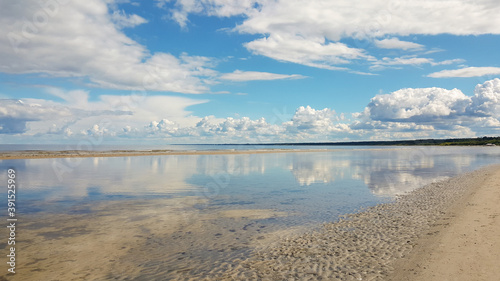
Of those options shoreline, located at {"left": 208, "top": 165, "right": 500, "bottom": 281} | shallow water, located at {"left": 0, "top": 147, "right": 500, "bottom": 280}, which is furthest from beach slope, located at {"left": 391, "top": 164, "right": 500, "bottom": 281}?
shallow water, located at {"left": 0, "top": 147, "right": 500, "bottom": 280}

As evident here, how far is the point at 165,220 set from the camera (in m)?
16.6

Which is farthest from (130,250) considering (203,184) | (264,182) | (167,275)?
(264,182)

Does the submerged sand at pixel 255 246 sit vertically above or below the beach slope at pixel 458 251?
below

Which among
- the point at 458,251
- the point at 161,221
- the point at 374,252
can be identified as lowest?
the point at 161,221

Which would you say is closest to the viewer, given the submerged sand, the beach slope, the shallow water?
the beach slope

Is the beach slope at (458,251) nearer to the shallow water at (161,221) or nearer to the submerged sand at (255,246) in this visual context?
the submerged sand at (255,246)

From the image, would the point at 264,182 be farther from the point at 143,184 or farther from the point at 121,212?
the point at 121,212

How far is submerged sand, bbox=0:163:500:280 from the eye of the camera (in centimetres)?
982

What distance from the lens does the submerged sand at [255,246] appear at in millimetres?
9820

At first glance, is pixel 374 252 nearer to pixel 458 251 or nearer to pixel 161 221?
pixel 458 251

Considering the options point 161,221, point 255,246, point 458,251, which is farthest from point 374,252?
point 161,221

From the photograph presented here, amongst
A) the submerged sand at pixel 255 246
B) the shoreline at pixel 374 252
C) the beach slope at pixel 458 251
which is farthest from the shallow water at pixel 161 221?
the beach slope at pixel 458 251

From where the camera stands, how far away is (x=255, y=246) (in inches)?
494

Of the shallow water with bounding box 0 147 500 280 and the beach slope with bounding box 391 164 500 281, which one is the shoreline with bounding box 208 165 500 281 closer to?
the beach slope with bounding box 391 164 500 281
